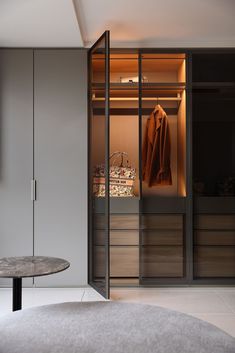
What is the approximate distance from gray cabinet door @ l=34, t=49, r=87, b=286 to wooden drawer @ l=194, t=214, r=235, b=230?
1209 millimetres

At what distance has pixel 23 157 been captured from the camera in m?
3.96

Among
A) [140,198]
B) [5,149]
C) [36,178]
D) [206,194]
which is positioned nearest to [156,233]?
A: [140,198]

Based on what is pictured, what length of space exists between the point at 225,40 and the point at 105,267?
267 cm

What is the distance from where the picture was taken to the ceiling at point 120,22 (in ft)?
10.4

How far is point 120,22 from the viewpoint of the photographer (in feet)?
11.6

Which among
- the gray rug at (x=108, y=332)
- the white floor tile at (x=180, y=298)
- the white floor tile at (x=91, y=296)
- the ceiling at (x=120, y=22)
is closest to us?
the gray rug at (x=108, y=332)

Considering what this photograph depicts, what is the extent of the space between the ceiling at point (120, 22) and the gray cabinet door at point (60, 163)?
0.34m

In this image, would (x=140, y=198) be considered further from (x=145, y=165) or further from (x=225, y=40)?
(x=225, y=40)

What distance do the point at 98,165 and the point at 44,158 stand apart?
607 millimetres

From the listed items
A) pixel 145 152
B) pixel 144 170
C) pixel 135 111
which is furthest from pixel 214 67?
pixel 144 170

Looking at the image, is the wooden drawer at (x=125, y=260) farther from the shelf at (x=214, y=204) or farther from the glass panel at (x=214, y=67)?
the glass panel at (x=214, y=67)

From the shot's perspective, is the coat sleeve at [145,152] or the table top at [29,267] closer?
the table top at [29,267]

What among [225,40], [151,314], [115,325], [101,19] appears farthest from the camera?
[225,40]

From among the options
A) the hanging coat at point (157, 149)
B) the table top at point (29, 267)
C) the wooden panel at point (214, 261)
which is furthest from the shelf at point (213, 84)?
the table top at point (29, 267)
